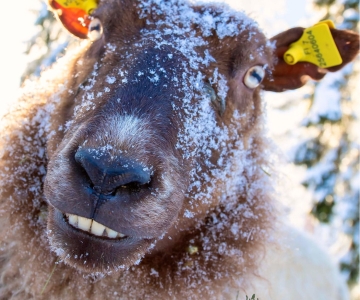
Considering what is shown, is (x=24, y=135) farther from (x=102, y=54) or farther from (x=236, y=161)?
(x=236, y=161)

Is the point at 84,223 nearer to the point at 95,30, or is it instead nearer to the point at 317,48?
the point at 95,30

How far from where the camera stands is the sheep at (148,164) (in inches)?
76.7

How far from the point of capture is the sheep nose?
176cm

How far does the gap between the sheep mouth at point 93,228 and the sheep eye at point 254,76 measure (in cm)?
161

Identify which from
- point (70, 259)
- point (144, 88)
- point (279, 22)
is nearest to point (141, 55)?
point (144, 88)

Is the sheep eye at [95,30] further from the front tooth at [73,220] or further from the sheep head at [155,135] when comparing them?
the front tooth at [73,220]

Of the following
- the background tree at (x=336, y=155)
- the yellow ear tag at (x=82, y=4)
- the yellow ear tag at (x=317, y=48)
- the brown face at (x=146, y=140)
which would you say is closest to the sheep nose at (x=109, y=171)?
the brown face at (x=146, y=140)

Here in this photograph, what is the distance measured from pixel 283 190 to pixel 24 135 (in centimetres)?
226

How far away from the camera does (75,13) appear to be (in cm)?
344

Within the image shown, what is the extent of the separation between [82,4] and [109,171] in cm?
216

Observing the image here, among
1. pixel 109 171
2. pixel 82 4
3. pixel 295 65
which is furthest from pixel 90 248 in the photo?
pixel 295 65

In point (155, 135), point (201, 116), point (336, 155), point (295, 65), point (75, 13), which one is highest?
point (75, 13)

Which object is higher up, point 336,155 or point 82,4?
point 82,4

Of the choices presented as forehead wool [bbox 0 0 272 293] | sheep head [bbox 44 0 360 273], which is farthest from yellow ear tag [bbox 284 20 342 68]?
forehead wool [bbox 0 0 272 293]
